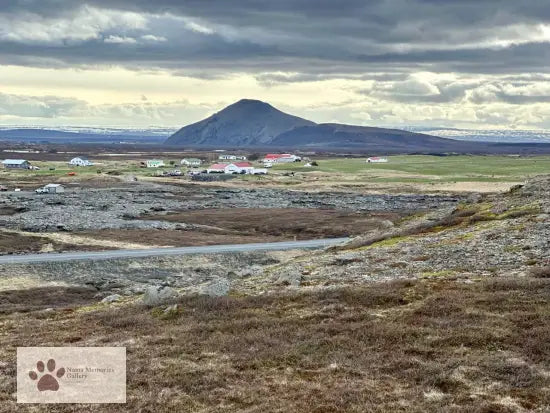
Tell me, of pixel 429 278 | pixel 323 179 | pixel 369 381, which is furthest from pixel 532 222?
pixel 323 179

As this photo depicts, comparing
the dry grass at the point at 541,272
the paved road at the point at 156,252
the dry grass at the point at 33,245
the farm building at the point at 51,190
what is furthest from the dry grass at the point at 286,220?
the dry grass at the point at 541,272

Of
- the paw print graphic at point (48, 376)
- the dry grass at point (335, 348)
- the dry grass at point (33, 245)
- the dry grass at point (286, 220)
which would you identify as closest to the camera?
the dry grass at point (335, 348)

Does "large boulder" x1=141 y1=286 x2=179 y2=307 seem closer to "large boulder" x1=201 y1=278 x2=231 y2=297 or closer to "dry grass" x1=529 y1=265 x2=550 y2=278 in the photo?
"large boulder" x1=201 y1=278 x2=231 y2=297

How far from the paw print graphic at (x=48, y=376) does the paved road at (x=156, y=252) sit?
1556 inches

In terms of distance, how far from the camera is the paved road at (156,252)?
187 feet

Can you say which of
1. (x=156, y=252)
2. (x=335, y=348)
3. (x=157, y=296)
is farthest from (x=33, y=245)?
(x=335, y=348)

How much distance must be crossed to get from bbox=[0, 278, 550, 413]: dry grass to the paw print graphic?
2.50 ft

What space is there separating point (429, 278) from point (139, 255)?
37.8 m

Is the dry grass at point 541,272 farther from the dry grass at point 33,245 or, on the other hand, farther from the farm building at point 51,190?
the farm building at point 51,190

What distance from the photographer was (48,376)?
17.5m

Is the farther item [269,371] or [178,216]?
[178,216]

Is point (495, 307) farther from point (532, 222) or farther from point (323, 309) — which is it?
point (532, 222)

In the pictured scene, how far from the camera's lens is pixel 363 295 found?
2544 centimetres

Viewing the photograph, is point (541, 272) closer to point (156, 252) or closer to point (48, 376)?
point (48, 376)
